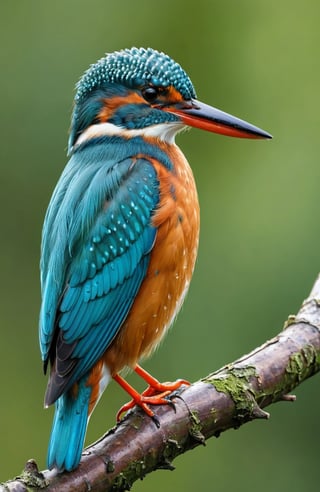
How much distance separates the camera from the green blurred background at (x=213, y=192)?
643 centimetres

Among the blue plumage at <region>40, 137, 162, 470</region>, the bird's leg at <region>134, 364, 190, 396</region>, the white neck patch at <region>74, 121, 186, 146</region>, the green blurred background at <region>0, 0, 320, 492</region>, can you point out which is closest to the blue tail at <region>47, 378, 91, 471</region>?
the blue plumage at <region>40, 137, 162, 470</region>

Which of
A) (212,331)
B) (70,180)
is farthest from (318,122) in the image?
(70,180)

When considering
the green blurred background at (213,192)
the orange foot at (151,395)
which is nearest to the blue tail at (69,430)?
the orange foot at (151,395)

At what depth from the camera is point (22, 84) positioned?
7.11 meters

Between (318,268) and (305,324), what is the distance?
1.49m

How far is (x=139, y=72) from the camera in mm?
4477

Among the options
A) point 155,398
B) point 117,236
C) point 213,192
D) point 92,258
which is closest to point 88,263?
point 92,258

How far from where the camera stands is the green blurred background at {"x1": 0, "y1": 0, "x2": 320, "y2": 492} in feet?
21.1

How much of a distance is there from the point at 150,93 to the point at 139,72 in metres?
0.10

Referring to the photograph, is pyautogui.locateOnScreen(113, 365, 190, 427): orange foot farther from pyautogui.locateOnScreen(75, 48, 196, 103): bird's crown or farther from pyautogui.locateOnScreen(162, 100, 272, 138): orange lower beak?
pyautogui.locateOnScreen(75, 48, 196, 103): bird's crown

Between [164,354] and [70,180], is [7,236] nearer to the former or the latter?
[164,354]

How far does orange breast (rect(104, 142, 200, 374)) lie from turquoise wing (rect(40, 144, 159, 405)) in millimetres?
47

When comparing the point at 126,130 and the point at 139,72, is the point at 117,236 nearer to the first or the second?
the point at 126,130

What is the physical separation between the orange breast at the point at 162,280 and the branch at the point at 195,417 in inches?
10.2
